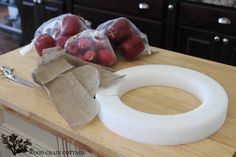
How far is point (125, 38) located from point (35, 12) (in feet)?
5.47

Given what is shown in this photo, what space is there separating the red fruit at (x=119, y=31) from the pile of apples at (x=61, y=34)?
0.34 ft

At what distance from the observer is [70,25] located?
1042 millimetres

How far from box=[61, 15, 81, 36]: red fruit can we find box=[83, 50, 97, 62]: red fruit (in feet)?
0.45

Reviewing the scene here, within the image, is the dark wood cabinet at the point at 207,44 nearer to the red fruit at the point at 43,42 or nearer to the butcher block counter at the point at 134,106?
the butcher block counter at the point at 134,106

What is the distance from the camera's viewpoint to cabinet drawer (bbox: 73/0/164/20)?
6.11ft

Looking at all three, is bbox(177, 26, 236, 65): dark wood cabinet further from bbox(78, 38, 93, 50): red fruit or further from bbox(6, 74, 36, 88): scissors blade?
bbox(6, 74, 36, 88): scissors blade

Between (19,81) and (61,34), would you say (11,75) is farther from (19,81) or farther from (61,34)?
(61,34)

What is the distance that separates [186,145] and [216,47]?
118cm

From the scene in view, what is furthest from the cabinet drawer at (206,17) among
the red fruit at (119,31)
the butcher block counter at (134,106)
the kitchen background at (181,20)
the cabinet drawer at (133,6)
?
the red fruit at (119,31)

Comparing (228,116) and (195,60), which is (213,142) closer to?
(228,116)

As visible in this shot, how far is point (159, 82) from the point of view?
89 cm

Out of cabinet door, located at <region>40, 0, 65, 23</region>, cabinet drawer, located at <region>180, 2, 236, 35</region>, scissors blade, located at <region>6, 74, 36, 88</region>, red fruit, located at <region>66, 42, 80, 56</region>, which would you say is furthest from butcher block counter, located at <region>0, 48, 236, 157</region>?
cabinet door, located at <region>40, 0, 65, 23</region>

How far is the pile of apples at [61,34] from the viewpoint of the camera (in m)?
1.02

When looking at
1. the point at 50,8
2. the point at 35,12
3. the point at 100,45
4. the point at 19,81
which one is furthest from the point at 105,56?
the point at 35,12
